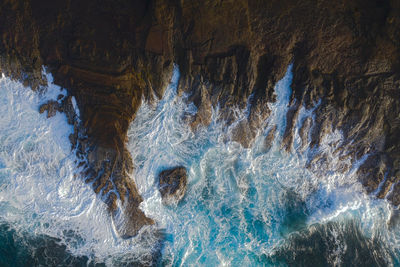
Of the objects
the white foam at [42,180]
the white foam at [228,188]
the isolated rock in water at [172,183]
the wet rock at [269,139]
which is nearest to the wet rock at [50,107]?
the white foam at [42,180]

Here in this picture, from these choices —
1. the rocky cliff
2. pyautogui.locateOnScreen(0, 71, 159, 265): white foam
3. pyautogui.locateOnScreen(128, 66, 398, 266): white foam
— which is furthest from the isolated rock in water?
pyautogui.locateOnScreen(0, 71, 159, 265): white foam

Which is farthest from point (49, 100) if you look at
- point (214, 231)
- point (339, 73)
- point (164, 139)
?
point (339, 73)

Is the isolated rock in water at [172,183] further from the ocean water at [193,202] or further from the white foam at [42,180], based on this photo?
the white foam at [42,180]

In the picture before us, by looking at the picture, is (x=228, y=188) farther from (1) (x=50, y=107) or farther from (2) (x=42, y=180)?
(1) (x=50, y=107)

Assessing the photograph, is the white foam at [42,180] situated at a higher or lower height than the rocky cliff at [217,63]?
lower

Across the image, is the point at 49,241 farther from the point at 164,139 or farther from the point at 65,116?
the point at 164,139

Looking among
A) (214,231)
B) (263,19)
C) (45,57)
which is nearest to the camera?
(263,19)

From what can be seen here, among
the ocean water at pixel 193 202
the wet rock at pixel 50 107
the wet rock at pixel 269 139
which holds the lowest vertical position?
the ocean water at pixel 193 202
